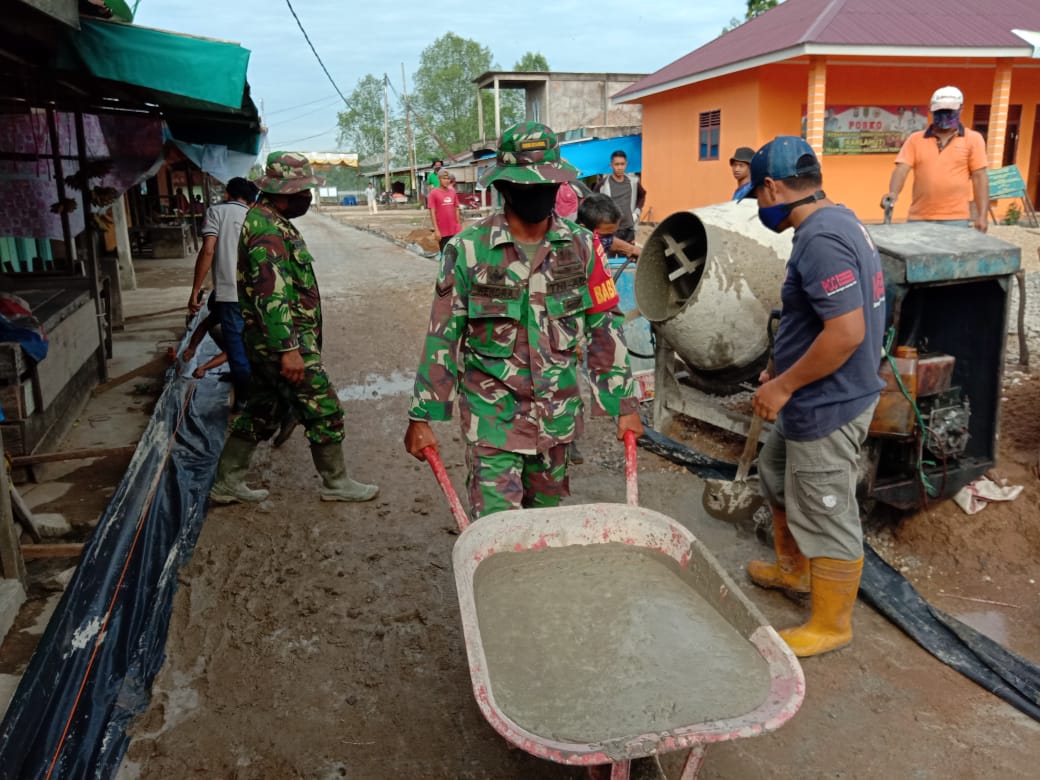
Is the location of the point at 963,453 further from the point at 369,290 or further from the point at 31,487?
the point at 369,290

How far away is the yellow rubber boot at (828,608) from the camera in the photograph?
2.83m

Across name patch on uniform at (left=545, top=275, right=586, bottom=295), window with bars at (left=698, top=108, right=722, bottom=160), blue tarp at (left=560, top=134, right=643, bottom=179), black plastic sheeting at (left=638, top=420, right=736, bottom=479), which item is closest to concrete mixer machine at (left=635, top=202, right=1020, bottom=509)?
black plastic sheeting at (left=638, top=420, right=736, bottom=479)

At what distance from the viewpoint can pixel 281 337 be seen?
376 centimetres

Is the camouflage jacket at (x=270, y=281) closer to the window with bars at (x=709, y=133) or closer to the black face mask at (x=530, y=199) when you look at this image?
the black face mask at (x=530, y=199)

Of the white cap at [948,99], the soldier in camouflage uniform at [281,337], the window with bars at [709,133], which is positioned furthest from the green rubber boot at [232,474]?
the window with bars at [709,133]

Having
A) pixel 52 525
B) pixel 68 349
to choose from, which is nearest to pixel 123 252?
pixel 68 349

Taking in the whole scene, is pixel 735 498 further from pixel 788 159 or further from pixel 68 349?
pixel 68 349

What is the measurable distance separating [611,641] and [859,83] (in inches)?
579

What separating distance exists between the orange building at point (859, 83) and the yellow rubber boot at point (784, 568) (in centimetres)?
1116

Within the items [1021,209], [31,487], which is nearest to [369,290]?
[31,487]

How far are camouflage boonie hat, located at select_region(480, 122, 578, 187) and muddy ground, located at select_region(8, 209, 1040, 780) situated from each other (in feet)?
5.74

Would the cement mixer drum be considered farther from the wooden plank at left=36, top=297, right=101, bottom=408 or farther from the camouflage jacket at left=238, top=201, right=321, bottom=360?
the wooden plank at left=36, top=297, right=101, bottom=408

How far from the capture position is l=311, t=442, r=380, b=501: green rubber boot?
423 cm

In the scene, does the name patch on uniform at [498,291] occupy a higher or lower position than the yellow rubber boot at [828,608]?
higher
